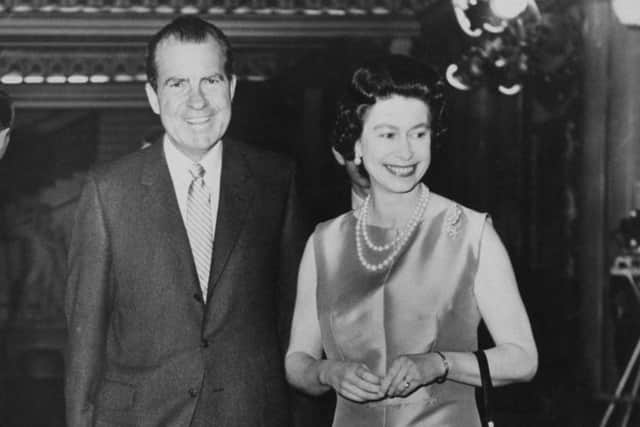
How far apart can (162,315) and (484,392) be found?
0.92 m

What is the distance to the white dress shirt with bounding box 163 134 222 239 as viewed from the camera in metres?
3.06

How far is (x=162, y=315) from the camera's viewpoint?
2.94 m

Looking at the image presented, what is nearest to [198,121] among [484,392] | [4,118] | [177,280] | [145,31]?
[177,280]

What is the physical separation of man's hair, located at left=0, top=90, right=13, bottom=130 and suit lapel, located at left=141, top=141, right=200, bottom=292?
1.58 feet

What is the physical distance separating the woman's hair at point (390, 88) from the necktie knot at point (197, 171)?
490 millimetres

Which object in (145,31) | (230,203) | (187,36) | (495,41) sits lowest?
(230,203)

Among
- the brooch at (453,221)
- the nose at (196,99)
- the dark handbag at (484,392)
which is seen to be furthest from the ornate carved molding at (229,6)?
the dark handbag at (484,392)

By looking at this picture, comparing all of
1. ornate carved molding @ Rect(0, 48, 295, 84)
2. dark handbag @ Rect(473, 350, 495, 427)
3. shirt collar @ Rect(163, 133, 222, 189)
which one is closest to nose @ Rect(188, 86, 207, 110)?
shirt collar @ Rect(163, 133, 222, 189)

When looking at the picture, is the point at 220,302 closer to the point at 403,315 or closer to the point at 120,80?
the point at 403,315

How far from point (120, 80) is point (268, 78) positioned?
1468mm

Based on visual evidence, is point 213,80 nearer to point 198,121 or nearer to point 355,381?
point 198,121

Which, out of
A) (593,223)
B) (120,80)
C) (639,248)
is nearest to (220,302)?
(639,248)

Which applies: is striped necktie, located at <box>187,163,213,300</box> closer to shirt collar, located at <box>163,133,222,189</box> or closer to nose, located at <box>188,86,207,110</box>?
shirt collar, located at <box>163,133,222,189</box>

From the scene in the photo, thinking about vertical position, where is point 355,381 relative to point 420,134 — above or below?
below
